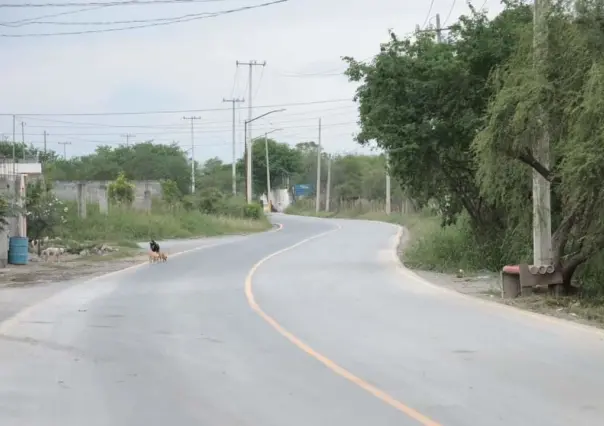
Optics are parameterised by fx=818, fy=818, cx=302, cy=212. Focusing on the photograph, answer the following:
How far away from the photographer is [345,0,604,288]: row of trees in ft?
46.8

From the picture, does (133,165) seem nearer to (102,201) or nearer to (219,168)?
(219,168)

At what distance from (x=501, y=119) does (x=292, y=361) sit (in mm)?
7581

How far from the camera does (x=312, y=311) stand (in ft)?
49.1

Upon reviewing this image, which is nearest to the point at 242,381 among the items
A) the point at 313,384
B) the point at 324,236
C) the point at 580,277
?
the point at 313,384

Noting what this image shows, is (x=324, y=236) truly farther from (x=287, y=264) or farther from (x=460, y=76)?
(x=460, y=76)

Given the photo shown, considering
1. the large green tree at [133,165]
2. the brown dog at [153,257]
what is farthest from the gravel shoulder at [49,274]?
the large green tree at [133,165]

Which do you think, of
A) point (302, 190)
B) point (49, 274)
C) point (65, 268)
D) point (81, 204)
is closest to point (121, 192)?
point (81, 204)

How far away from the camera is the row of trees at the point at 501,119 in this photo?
1425 cm

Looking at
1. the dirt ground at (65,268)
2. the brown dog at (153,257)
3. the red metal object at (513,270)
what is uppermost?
the red metal object at (513,270)

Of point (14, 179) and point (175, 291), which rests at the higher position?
point (14, 179)

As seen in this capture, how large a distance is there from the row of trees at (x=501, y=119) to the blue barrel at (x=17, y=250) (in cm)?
1240

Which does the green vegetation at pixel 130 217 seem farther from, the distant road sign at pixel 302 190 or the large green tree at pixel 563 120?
the distant road sign at pixel 302 190

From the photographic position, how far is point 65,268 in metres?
26.9

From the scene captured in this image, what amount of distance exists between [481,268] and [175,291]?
32.7 ft
